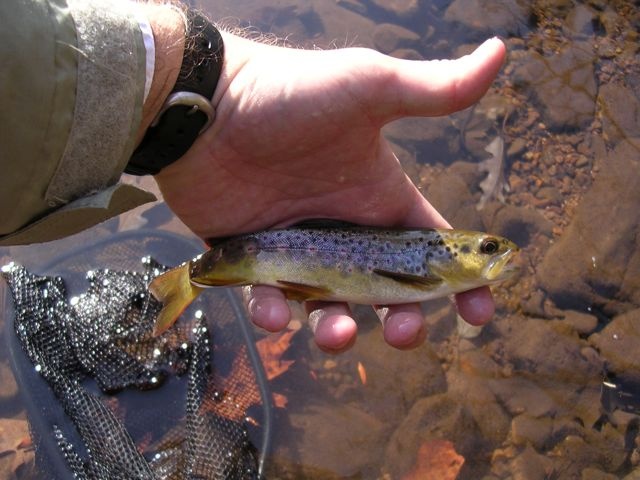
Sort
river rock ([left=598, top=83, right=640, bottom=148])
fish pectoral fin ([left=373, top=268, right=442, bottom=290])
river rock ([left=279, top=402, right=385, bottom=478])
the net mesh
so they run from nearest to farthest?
fish pectoral fin ([left=373, top=268, right=442, bottom=290]) < the net mesh < river rock ([left=279, top=402, right=385, bottom=478]) < river rock ([left=598, top=83, right=640, bottom=148])

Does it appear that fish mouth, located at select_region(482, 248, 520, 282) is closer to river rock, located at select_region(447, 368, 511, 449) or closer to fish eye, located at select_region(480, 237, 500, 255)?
fish eye, located at select_region(480, 237, 500, 255)

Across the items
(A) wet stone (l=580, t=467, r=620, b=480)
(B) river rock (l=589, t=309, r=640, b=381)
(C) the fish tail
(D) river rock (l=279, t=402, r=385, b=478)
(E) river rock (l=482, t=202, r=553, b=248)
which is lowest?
(D) river rock (l=279, t=402, r=385, b=478)

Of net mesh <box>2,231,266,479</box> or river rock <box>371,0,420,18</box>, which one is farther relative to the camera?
river rock <box>371,0,420,18</box>

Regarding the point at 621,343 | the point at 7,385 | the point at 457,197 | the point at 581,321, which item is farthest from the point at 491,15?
the point at 7,385

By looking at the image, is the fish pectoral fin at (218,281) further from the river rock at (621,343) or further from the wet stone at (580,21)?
the wet stone at (580,21)

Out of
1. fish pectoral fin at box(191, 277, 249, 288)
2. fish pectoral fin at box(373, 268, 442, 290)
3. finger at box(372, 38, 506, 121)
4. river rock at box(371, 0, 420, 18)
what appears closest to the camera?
finger at box(372, 38, 506, 121)

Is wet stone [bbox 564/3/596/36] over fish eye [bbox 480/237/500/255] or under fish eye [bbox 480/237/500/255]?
over

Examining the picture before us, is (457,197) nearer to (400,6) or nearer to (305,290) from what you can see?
(305,290)

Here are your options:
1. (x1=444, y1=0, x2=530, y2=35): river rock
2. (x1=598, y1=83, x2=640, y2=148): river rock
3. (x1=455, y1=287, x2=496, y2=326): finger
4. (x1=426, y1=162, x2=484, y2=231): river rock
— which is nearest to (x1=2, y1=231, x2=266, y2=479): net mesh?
(x1=455, y1=287, x2=496, y2=326): finger
